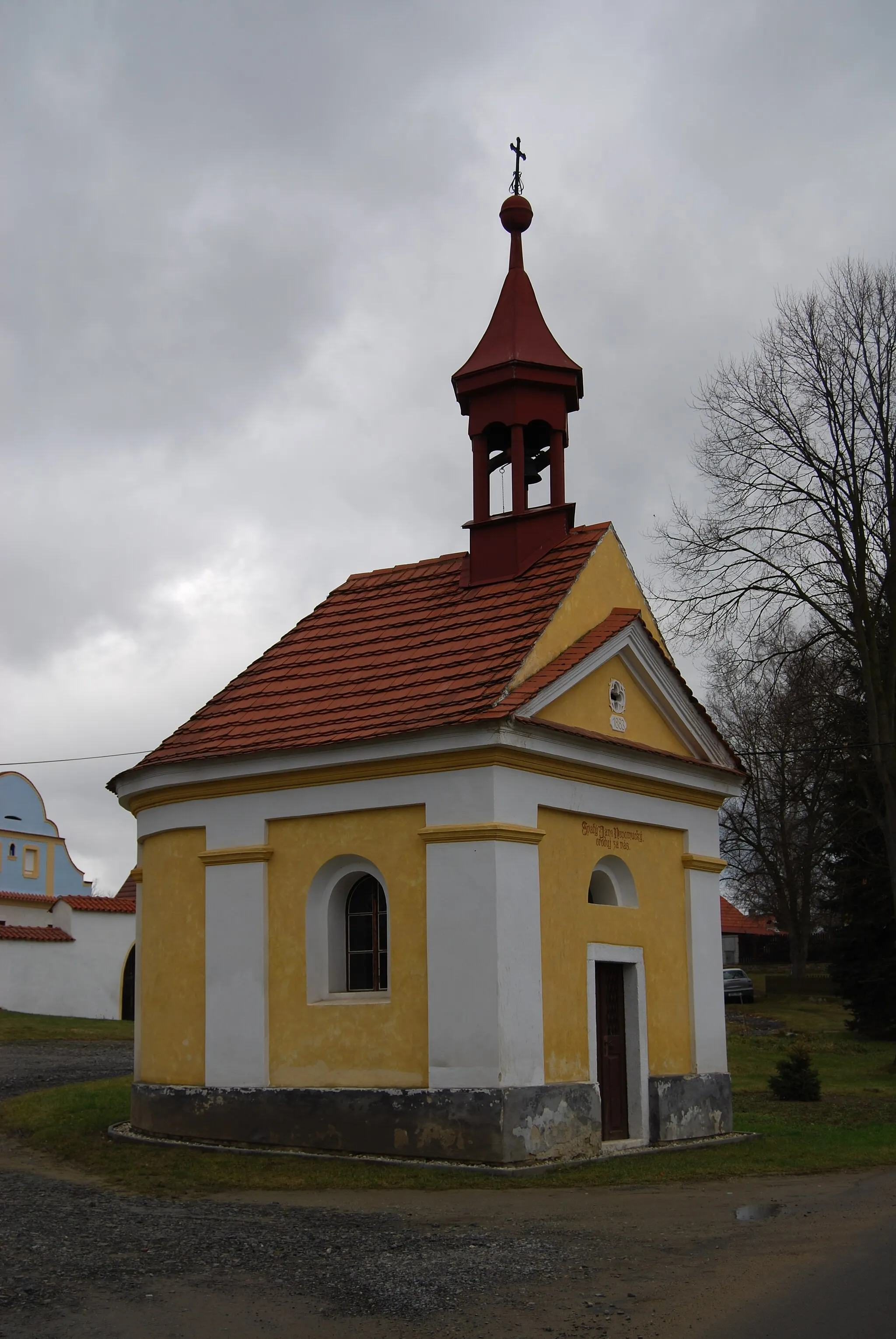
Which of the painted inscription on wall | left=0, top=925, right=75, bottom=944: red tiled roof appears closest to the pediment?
the painted inscription on wall

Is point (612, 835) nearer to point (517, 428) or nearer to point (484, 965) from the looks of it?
point (484, 965)

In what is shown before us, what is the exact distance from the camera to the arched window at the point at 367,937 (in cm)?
1299

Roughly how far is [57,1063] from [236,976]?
8.95 metres

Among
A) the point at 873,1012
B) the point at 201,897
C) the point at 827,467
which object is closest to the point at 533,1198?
the point at 201,897

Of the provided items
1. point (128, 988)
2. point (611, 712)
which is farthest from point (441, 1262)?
point (128, 988)

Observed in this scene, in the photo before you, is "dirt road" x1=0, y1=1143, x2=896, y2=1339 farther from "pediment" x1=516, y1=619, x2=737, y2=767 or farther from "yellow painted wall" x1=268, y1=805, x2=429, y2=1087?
"pediment" x1=516, y1=619, x2=737, y2=767

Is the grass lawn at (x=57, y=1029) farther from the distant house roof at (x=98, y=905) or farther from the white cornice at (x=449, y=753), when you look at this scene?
the white cornice at (x=449, y=753)

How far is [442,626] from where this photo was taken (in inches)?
569

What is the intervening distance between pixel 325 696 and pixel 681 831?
417 cm

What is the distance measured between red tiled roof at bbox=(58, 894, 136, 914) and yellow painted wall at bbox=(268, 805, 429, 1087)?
58.8 ft

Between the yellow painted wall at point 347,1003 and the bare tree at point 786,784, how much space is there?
6.10 meters

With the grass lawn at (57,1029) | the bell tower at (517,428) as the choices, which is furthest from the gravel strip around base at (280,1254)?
the grass lawn at (57,1029)

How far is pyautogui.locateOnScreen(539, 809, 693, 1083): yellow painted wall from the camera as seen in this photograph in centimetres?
1251

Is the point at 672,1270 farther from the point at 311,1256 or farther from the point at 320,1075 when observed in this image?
the point at 320,1075
